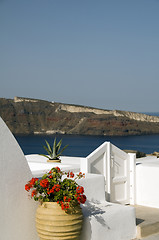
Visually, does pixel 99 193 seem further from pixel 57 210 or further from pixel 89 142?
pixel 89 142

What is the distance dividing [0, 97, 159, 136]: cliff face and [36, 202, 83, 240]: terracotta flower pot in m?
108

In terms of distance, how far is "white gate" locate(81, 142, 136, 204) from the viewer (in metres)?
7.58

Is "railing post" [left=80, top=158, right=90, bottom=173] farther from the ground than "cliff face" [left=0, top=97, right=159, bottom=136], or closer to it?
closer to it

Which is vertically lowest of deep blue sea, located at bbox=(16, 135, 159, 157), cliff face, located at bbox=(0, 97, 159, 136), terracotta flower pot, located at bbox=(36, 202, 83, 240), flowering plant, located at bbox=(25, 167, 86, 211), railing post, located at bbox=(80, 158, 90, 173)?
terracotta flower pot, located at bbox=(36, 202, 83, 240)

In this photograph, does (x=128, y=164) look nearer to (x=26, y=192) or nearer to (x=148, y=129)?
(x=26, y=192)

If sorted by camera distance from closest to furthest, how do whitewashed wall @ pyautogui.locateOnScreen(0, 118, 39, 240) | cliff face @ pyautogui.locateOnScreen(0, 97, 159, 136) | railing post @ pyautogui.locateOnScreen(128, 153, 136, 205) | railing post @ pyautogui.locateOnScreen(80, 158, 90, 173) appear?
whitewashed wall @ pyautogui.locateOnScreen(0, 118, 39, 240) → railing post @ pyautogui.locateOnScreen(80, 158, 90, 173) → railing post @ pyautogui.locateOnScreen(128, 153, 136, 205) → cliff face @ pyautogui.locateOnScreen(0, 97, 159, 136)

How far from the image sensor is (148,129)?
11631 cm

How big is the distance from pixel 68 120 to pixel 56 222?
113m

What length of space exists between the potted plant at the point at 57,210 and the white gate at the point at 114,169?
242 centimetres

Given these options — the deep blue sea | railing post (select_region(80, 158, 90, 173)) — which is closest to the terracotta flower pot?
railing post (select_region(80, 158, 90, 173))

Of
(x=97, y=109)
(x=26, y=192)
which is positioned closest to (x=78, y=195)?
(x=26, y=192)

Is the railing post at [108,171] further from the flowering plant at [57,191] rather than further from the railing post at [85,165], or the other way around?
the flowering plant at [57,191]

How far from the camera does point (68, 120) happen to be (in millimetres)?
117625

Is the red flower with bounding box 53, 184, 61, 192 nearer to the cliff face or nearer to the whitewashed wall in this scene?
the whitewashed wall
